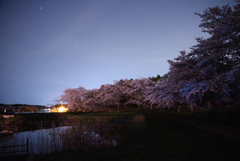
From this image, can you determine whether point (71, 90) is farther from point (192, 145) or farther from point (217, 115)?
point (192, 145)

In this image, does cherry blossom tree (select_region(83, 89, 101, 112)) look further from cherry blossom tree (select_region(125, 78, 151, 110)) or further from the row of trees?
the row of trees

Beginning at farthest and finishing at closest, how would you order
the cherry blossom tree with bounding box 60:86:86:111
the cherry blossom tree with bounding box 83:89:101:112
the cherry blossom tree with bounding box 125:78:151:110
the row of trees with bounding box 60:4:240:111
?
1. the cherry blossom tree with bounding box 60:86:86:111
2. the cherry blossom tree with bounding box 83:89:101:112
3. the cherry blossom tree with bounding box 125:78:151:110
4. the row of trees with bounding box 60:4:240:111

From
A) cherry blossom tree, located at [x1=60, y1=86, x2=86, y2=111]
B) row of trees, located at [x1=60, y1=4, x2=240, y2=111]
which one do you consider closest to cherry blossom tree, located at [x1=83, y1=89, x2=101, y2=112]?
cherry blossom tree, located at [x1=60, y1=86, x2=86, y2=111]

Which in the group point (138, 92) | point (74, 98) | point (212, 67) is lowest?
point (74, 98)

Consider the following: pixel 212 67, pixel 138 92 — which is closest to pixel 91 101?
pixel 138 92

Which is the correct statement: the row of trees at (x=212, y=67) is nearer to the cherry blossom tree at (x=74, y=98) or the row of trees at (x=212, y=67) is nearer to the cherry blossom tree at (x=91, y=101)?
the cherry blossom tree at (x=91, y=101)

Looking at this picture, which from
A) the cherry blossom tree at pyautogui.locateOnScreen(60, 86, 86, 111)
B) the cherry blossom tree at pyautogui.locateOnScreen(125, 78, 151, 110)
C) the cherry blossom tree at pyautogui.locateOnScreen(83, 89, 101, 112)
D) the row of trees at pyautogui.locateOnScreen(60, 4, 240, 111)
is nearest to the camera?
the row of trees at pyautogui.locateOnScreen(60, 4, 240, 111)

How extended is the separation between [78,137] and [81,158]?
14.1ft

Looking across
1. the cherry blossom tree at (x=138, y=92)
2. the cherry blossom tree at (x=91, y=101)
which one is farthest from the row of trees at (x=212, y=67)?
the cherry blossom tree at (x=91, y=101)

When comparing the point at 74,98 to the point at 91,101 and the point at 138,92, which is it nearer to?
the point at 91,101

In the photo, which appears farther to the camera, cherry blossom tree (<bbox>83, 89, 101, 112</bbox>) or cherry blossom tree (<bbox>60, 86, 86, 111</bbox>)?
cherry blossom tree (<bbox>60, 86, 86, 111</bbox>)

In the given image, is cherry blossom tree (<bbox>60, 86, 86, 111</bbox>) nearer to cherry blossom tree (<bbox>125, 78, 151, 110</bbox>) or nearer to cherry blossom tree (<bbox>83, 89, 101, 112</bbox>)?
cherry blossom tree (<bbox>83, 89, 101, 112</bbox>)

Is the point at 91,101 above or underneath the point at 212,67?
underneath

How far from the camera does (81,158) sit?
319 inches
